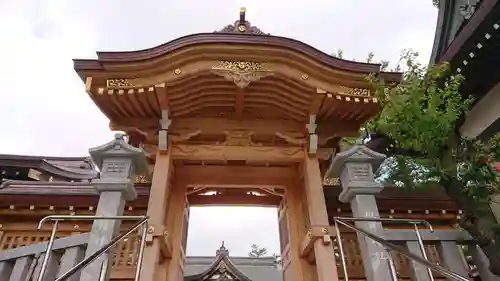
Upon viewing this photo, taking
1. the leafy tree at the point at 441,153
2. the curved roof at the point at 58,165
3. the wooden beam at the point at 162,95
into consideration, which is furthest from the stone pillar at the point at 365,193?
the curved roof at the point at 58,165

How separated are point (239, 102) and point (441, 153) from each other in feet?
9.37

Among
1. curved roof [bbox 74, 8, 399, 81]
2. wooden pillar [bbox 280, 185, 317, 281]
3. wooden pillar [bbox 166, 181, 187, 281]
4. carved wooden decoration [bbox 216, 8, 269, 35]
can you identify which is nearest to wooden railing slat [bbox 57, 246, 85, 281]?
wooden pillar [bbox 166, 181, 187, 281]

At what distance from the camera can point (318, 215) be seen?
514 centimetres

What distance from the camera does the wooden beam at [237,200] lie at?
6875mm

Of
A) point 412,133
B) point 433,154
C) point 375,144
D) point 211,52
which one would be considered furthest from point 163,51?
point 375,144

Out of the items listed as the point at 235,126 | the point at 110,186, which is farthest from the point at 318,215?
the point at 110,186

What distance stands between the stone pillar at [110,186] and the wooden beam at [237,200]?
85.3 inches

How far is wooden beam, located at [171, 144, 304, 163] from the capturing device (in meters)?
5.84

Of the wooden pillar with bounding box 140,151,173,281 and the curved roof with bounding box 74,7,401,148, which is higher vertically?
the curved roof with bounding box 74,7,401,148

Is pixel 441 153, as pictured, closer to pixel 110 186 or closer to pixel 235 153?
pixel 235 153

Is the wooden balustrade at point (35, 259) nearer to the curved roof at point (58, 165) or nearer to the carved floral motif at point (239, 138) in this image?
the carved floral motif at point (239, 138)

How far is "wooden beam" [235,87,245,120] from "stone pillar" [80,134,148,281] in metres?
Result: 1.74

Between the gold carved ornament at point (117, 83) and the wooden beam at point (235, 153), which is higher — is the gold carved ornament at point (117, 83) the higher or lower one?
the higher one

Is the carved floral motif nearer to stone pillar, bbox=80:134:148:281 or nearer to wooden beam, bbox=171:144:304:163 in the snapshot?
wooden beam, bbox=171:144:304:163
